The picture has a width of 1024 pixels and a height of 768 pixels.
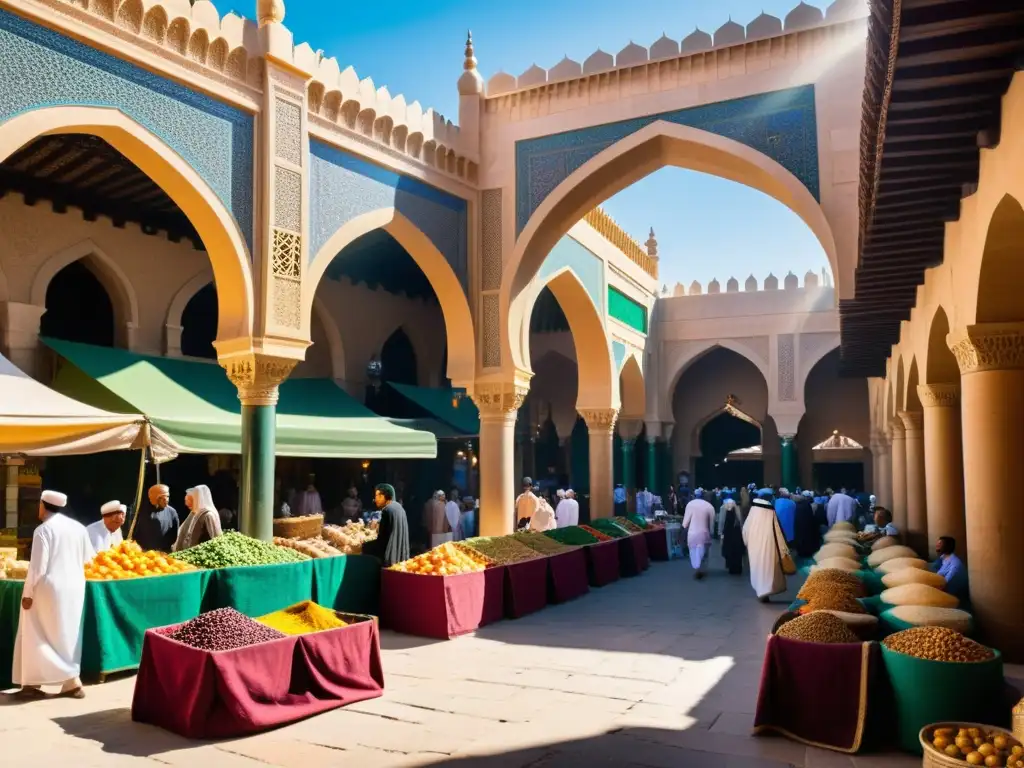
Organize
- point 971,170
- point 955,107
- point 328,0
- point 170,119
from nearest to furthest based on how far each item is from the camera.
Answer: point 955,107
point 971,170
point 170,119
point 328,0

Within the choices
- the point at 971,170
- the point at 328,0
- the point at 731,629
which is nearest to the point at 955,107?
the point at 971,170

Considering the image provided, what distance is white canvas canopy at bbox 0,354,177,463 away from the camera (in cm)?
630

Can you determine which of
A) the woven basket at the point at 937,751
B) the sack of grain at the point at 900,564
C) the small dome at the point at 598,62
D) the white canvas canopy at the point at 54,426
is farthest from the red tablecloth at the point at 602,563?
the woven basket at the point at 937,751

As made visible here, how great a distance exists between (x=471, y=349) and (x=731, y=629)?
4.92m

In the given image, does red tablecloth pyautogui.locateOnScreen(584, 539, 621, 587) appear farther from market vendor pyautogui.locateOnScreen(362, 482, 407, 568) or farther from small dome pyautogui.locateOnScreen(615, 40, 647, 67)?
small dome pyautogui.locateOnScreen(615, 40, 647, 67)

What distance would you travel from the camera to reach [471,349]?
1114 cm

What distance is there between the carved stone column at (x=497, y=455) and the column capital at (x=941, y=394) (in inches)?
183

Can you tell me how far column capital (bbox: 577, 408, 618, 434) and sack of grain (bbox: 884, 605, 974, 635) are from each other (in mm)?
10828

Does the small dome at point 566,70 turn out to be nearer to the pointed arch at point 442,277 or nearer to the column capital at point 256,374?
the pointed arch at point 442,277

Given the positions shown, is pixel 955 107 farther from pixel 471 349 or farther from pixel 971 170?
pixel 471 349

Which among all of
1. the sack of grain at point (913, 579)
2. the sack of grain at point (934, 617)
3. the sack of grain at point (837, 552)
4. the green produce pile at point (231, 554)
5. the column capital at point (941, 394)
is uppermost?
the column capital at point (941, 394)

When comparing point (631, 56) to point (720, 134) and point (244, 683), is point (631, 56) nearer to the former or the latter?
point (720, 134)

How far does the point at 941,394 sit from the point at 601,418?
8.14 m

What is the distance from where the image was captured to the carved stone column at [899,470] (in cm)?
1271
